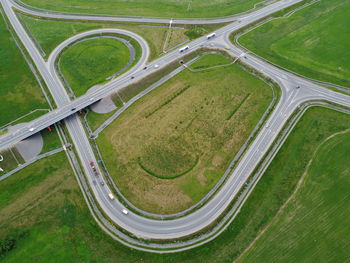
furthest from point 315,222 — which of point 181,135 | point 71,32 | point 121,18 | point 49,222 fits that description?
point 71,32

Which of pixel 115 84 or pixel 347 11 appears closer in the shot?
pixel 115 84

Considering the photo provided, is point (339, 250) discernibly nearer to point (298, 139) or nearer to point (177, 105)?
point (298, 139)

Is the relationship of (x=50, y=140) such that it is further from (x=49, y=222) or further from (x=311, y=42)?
(x=311, y=42)

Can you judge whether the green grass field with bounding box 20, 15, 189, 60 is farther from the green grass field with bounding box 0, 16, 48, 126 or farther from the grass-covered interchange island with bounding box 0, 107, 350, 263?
the grass-covered interchange island with bounding box 0, 107, 350, 263

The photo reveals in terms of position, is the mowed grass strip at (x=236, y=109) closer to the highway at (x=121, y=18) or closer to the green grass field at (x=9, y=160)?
the highway at (x=121, y=18)

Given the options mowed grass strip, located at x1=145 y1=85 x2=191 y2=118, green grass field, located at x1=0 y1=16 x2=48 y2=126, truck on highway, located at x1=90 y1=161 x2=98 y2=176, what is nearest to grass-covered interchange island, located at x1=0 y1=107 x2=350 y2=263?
truck on highway, located at x1=90 y1=161 x2=98 y2=176

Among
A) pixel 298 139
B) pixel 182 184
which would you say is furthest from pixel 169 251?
pixel 298 139
